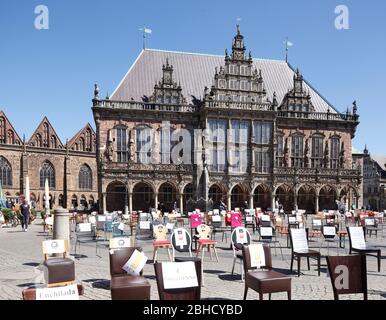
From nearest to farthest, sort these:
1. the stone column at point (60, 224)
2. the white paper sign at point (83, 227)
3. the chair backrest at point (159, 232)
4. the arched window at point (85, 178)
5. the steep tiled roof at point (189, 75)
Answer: the stone column at point (60, 224), the chair backrest at point (159, 232), the white paper sign at point (83, 227), the steep tiled roof at point (189, 75), the arched window at point (85, 178)

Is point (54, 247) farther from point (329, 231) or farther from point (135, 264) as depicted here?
point (329, 231)

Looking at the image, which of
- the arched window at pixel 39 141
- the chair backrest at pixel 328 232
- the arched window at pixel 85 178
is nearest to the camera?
the chair backrest at pixel 328 232

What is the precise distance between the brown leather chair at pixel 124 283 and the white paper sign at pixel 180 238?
10.3 feet

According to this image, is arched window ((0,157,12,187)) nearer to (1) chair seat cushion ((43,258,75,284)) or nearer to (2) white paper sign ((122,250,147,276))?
(1) chair seat cushion ((43,258,75,284))

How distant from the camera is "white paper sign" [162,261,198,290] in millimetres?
4668

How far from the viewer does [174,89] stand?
40281 mm

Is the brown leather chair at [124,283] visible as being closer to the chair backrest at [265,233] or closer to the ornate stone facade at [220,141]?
the chair backrest at [265,233]

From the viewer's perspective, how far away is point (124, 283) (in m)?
5.41

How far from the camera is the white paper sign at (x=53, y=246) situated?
7.59 m

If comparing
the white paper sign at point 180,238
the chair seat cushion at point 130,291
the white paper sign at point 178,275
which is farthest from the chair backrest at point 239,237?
the white paper sign at point 178,275
